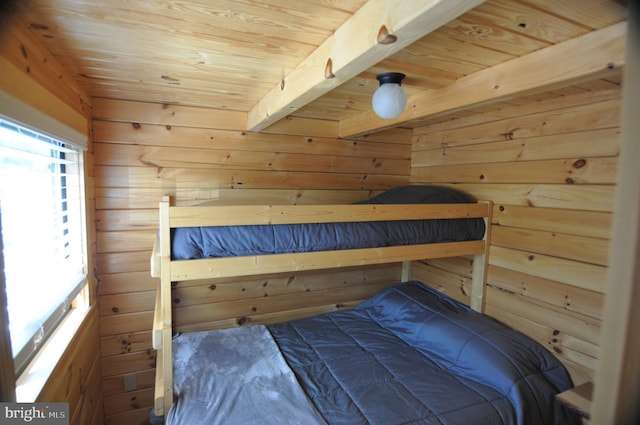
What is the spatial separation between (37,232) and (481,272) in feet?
7.78

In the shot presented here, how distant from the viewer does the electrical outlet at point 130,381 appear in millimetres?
2121

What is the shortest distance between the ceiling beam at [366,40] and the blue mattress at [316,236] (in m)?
0.62

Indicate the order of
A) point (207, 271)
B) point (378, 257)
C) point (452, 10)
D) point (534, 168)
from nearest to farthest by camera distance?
1. point (452, 10)
2. point (207, 271)
3. point (378, 257)
4. point (534, 168)

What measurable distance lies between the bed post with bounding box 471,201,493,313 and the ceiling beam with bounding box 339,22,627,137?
2.67 feet

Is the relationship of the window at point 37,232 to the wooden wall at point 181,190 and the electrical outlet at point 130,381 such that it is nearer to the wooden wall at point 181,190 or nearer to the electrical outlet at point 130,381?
the wooden wall at point 181,190

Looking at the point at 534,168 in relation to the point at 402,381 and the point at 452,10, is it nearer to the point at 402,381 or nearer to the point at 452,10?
the point at 402,381

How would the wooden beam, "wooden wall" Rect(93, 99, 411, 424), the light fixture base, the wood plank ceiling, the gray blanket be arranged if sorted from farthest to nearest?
1. "wooden wall" Rect(93, 99, 411, 424)
2. the light fixture base
3. the gray blanket
4. the wood plank ceiling
5. the wooden beam

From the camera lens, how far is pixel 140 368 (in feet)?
7.06

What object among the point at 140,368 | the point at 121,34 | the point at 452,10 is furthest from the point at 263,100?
the point at 140,368

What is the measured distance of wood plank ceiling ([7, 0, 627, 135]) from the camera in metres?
0.93

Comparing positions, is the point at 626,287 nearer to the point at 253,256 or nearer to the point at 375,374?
the point at 253,256

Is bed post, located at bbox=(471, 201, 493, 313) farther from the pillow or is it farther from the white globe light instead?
the white globe light

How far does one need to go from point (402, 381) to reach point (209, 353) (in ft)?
3.44

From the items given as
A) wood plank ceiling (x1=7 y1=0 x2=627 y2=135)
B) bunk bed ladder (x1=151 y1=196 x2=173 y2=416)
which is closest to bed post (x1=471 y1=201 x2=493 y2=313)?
wood plank ceiling (x1=7 y1=0 x2=627 y2=135)
